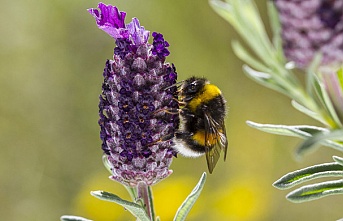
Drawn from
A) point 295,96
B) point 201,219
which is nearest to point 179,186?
point 201,219

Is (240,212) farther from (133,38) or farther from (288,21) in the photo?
(288,21)

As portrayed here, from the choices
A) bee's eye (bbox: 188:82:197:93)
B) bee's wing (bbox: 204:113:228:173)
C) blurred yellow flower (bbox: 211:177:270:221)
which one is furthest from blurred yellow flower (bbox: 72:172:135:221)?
bee's eye (bbox: 188:82:197:93)

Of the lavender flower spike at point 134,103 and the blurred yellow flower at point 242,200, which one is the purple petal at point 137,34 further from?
the blurred yellow flower at point 242,200

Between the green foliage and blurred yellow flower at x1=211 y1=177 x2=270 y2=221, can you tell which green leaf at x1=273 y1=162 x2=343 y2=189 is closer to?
the green foliage

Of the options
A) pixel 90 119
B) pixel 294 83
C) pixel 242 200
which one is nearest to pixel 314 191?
pixel 294 83

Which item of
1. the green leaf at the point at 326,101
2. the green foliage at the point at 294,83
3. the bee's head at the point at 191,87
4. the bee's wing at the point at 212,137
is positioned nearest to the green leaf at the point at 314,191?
the green foliage at the point at 294,83

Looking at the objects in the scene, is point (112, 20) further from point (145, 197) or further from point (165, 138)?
point (145, 197)
